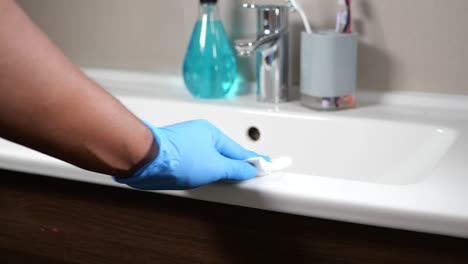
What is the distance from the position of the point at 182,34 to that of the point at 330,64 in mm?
354

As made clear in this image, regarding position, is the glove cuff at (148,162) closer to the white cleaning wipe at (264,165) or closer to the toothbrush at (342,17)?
the white cleaning wipe at (264,165)

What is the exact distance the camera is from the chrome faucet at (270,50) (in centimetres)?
105

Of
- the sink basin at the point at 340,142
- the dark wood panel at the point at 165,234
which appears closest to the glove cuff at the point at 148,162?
the dark wood panel at the point at 165,234

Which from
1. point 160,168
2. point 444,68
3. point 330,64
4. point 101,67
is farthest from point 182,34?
point 160,168

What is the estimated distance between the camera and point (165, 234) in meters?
0.77

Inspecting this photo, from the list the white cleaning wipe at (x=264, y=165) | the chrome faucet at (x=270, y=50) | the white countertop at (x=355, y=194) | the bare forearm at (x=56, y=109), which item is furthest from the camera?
the chrome faucet at (x=270, y=50)

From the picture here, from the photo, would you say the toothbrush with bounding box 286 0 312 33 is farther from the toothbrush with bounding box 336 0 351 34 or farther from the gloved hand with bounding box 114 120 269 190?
the gloved hand with bounding box 114 120 269 190

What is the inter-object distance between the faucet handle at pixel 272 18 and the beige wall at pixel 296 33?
0.07 meters

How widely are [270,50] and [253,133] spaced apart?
0.47 ft

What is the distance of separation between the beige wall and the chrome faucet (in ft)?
0.21

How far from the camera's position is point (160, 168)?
651 millimetres

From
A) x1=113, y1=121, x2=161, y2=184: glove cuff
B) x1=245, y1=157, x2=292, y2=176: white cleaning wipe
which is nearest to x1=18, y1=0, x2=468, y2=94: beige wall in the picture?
x1=245, y1=157, x2=292, y2=176: white cleaning wipe

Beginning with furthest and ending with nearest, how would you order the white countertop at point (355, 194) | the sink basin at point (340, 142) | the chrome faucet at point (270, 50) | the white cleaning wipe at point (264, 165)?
the chrome faucet at point (270, 50) < the sink basin at point (340, 142) < the white cleaning wipe at point (264, 165) < the white countertop at point (355, 194)

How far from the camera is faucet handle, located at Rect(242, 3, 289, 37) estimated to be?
1.05 metres
